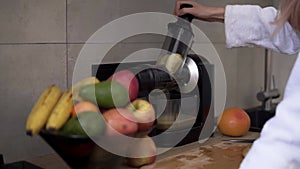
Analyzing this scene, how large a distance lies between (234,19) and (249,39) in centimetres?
7

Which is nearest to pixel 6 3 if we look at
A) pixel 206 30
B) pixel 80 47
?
pixel 80 47

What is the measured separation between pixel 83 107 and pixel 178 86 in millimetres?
451

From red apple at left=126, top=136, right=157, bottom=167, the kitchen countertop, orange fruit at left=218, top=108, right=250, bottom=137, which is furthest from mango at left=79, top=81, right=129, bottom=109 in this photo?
orange fruit at left=218, top=108, right=250, bottom=137

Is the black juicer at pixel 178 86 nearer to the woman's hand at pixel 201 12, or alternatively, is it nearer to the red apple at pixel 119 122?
the woman's hand at pixel 201 12

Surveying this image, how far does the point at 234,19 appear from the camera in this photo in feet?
3.48

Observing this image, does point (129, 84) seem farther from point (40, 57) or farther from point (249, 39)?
point (249, 39)

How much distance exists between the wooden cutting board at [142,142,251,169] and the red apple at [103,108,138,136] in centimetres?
33

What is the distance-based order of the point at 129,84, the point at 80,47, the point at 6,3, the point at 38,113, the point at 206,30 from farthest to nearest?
1. the point at 206,30
2. the point at 80,47
3. the point at 6,3
4. the point at 129,84
5. the point at 38,113

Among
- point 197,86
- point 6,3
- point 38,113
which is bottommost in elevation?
point 197,86

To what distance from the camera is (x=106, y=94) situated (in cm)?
59

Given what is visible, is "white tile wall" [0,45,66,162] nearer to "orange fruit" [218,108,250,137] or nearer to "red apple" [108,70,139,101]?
"red apple" [108,70,139,101]

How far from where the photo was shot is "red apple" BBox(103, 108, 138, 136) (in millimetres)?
562

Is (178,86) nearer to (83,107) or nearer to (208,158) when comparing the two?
(208,158)

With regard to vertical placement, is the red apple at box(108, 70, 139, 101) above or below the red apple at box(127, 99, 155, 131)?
above
